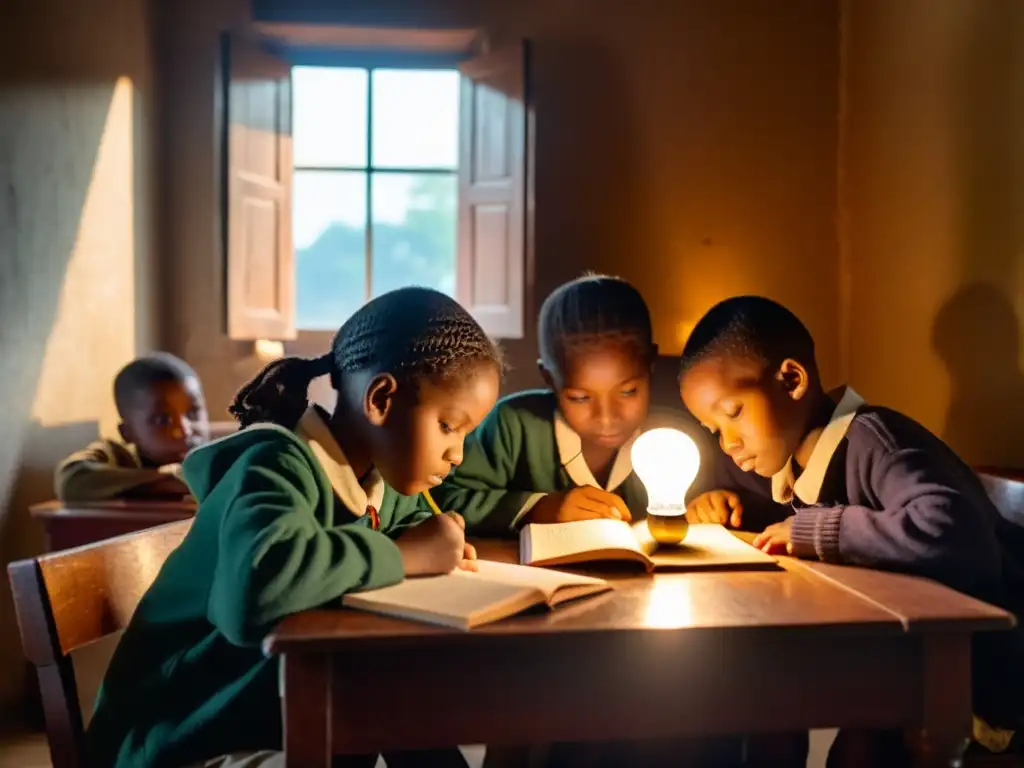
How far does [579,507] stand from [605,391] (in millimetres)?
258

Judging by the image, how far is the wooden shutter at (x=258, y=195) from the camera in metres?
3.41

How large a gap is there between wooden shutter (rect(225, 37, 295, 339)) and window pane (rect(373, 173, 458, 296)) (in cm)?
36

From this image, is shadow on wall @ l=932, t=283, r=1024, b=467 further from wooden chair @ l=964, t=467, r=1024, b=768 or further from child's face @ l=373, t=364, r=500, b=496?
child's face @ l=373, t=364, r=500, b=496

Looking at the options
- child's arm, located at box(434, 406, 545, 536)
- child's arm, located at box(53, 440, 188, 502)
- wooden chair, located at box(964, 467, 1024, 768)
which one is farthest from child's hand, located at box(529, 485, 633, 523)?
child's arm, located at box(53, 440, 188, 502)

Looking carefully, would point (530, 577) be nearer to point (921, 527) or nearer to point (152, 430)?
point (921, 527)

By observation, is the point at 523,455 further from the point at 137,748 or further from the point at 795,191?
the point at 795,191

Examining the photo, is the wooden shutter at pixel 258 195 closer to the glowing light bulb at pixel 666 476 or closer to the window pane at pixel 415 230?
the window pane at pixel 415 230

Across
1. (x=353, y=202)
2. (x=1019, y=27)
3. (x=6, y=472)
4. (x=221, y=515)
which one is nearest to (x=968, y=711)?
(x=221, y=515)

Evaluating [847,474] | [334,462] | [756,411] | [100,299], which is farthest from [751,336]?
[100,299]

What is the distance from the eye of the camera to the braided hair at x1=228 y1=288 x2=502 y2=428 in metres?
1.28

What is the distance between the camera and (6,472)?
246 cm

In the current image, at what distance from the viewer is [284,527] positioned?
3.28 feet

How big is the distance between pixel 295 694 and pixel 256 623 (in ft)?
0.36

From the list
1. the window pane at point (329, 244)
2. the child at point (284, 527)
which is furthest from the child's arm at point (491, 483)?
the window pane at point (329, 244)
